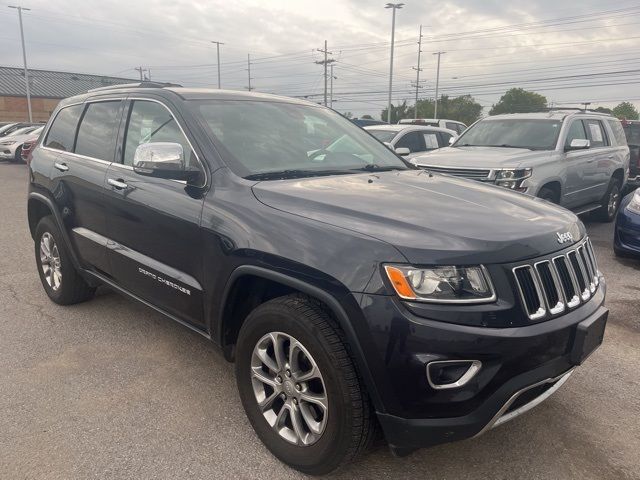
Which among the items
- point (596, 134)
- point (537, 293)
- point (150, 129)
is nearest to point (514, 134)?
point (596, 134)

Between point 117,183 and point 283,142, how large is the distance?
1186 millimetres

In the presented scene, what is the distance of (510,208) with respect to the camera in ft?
8.98

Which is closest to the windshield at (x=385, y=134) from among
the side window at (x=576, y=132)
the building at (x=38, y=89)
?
the side window at (x=576, y=132)

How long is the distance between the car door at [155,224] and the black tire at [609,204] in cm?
807

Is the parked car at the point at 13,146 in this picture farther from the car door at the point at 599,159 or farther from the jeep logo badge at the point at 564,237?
the jeep logo badge at the point at 564,237

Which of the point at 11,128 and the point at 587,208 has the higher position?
the point at 11,128

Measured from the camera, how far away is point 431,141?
1106 cm

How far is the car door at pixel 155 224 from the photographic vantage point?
9.82ft

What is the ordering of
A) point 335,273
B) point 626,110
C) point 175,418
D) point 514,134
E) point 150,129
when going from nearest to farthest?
point 335,273
point 175,418
point 150,129
point 514,134
point 626,110

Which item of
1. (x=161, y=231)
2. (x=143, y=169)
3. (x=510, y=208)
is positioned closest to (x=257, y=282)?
(x=161, y=231)

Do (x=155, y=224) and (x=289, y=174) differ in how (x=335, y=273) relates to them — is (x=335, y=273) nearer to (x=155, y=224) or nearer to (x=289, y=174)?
(x=289, y=174)

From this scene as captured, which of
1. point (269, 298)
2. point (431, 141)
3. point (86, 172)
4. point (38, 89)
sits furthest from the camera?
point (38, 89)

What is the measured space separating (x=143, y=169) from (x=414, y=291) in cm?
183

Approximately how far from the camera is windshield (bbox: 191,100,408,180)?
3.09 metres
